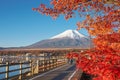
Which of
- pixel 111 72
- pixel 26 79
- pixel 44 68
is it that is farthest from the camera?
pixel 44 68

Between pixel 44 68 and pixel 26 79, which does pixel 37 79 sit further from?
pixel 44 68

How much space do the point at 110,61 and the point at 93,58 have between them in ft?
9.23

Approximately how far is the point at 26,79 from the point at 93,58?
601 cm

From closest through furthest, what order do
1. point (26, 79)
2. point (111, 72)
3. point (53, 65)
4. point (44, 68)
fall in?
point (111, 72), point (26, 79), point (44, 68), point (53, 65)

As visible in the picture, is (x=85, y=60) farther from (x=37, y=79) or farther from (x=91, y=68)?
(x=37, y=79)

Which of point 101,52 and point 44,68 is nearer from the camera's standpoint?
point 101,52

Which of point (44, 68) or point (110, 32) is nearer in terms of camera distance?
point (110, 32)

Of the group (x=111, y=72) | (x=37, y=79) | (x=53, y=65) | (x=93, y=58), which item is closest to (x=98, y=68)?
(x=111, y=72)

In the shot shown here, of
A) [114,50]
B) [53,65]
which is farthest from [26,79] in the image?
[53,65]

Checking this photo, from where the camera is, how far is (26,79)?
78.7ft

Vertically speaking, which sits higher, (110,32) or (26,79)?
(110,32)

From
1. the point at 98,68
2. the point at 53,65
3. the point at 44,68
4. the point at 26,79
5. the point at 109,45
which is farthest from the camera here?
the point at 53,65

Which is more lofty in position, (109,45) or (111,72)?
(109,45)

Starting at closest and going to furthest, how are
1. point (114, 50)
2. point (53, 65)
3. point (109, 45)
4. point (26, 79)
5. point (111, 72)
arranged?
point (111, 72) → point (114, 50) → point (109, 45) → point (26, 79) → point (53, 65)
